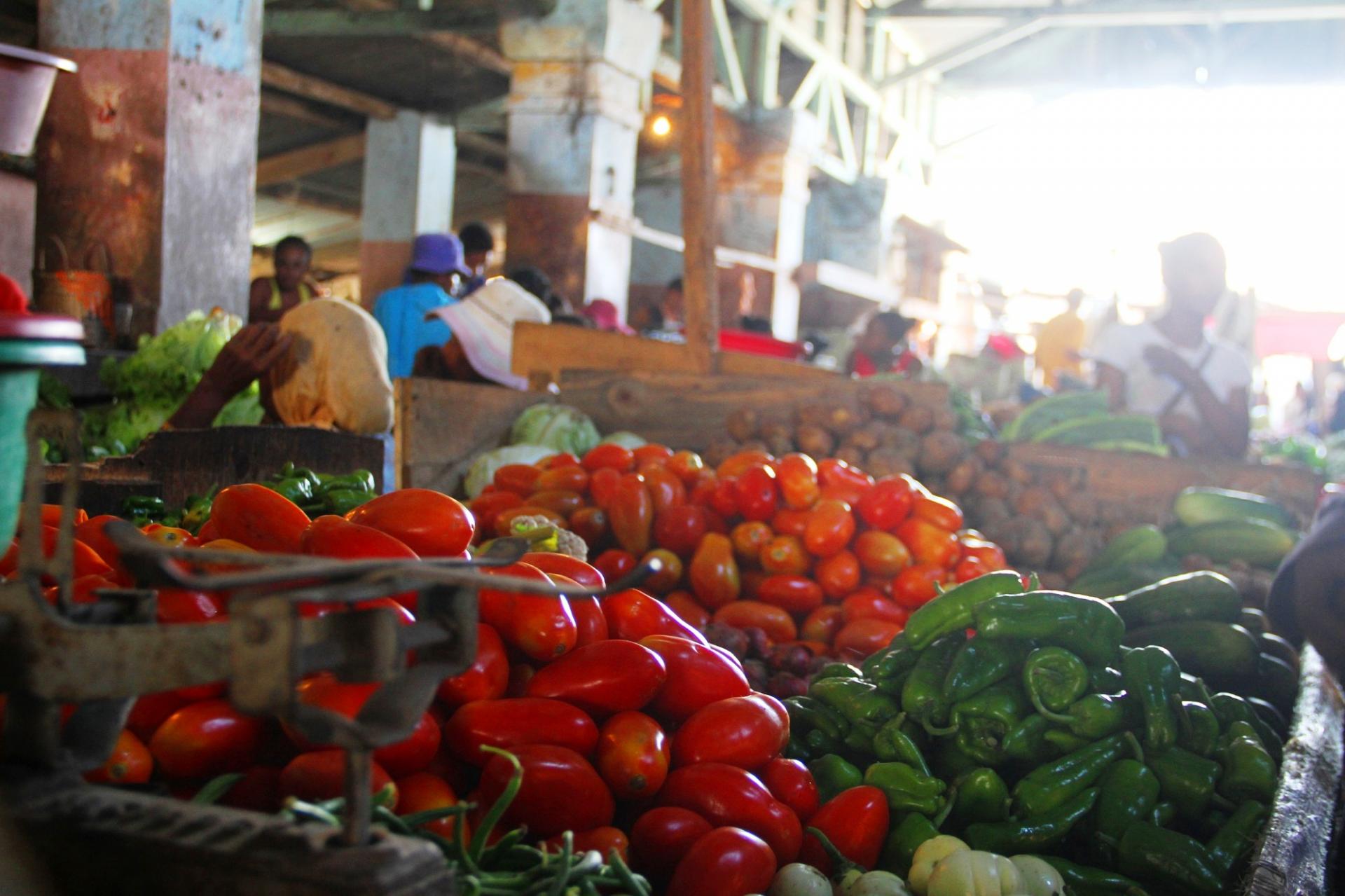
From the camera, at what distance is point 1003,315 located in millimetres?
26234

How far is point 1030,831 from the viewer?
2.06m

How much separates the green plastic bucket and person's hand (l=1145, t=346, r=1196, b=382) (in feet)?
18.5

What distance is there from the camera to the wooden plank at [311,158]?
449 inches

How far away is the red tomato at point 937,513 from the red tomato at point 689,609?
80 cm

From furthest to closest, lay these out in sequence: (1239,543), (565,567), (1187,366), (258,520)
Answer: (1187,366), (1239,543), (565,567), (258,520)

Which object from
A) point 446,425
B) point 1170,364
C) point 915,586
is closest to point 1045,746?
point 915,586

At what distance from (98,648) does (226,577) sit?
0.56ft

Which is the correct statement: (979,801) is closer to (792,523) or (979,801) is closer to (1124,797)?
(1124,797)

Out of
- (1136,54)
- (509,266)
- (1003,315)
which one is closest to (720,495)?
(509,266)

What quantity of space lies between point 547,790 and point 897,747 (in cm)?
90

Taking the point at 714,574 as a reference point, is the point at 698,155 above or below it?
above

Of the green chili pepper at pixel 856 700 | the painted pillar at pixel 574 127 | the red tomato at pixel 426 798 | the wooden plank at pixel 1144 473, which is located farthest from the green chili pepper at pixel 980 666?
the painted pillar at pixel 574 127

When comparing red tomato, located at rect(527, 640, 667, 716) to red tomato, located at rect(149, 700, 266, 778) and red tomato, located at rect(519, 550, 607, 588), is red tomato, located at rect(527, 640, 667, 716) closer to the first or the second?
red tomato, located at rect(519, 550, 607, 588)

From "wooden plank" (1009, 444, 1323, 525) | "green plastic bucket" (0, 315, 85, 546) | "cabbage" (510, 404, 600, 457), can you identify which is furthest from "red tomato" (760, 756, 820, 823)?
"wooden plank" (1009, 444, 1323, 525)
